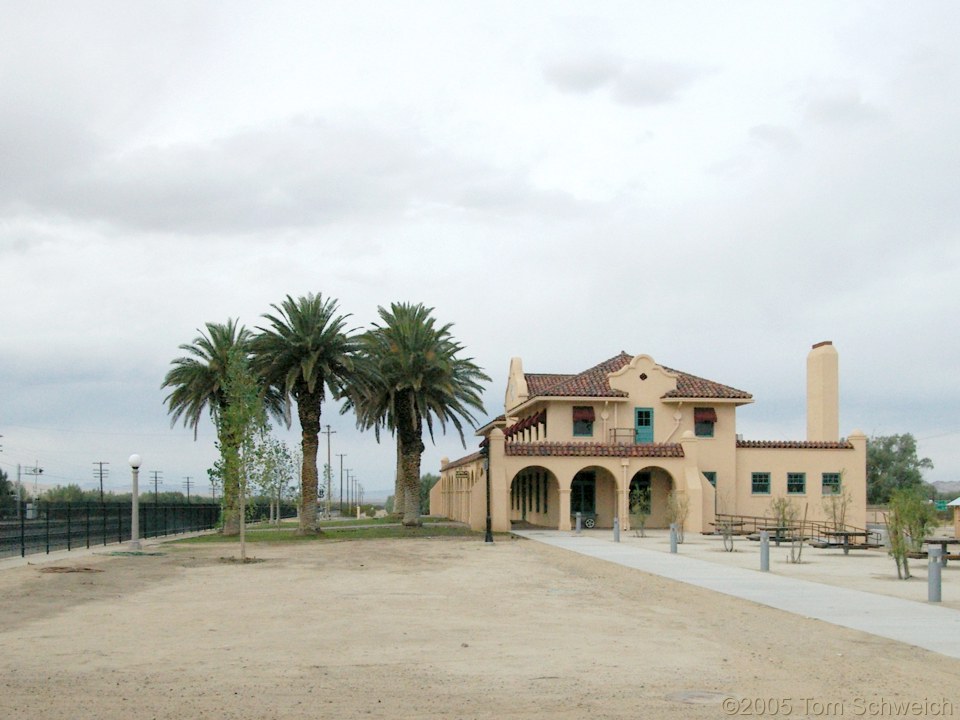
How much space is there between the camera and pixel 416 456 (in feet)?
157

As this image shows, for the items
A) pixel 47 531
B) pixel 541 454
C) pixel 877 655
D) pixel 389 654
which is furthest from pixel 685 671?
pixel 541 454

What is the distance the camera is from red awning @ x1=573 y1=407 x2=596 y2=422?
50969 millimetres

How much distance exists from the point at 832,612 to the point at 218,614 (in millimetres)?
9978

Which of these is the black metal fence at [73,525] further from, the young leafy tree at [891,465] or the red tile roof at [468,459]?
the young leafy tree at [891,465]

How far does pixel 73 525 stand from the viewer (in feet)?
118

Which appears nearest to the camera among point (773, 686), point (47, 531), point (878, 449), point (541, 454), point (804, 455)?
point (773, 686)

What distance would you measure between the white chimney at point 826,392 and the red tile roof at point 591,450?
37.9ft

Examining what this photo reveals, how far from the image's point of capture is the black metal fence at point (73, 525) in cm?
3094

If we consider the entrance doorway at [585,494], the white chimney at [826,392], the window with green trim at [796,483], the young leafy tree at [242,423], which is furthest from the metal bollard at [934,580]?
the white chimney at [826,392]

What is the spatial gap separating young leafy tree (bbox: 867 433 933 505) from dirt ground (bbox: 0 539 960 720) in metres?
80.3

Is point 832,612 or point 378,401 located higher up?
point 378,401

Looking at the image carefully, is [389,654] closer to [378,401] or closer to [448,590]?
[448,590]

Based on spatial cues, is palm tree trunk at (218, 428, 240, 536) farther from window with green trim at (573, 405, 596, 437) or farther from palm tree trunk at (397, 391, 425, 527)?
window with green trim at (573, 405, 596, 437)

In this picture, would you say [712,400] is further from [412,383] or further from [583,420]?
[412,383]
